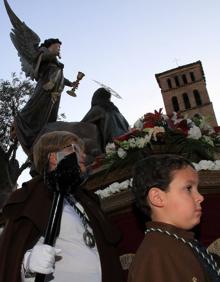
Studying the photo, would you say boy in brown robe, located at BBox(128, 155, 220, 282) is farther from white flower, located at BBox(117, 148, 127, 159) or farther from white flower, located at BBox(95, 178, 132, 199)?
white flower, located at BBox(117, 148, 127, 159)

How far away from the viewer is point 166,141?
313 cm

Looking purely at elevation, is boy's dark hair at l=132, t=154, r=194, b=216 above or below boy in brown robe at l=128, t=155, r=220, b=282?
above

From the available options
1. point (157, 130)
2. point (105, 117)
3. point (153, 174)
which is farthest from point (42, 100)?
point (153, 174)

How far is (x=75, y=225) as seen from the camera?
240 cm

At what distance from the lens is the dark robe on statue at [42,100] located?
8312mm

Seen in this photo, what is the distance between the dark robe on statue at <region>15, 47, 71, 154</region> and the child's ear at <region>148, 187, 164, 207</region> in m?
6.21

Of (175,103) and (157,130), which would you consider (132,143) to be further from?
(175,103)

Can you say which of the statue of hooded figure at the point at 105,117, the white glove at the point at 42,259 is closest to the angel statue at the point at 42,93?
the statue of hooded figure at the point at 105,117

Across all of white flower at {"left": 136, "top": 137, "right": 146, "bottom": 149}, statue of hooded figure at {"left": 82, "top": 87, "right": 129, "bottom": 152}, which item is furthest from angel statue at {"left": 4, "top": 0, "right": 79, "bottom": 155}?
white flower at {"left": 136, "top": 137, "right": 146, "bottom": 149}

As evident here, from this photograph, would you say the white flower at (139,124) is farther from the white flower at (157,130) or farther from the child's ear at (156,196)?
the child's ear at (156,196)

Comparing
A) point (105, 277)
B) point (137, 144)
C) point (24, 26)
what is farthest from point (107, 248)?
point (24, 26)

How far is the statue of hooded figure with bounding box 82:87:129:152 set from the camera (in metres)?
6.39

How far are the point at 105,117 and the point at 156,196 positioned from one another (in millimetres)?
4516

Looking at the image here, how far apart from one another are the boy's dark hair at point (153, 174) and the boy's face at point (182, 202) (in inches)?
1.4
